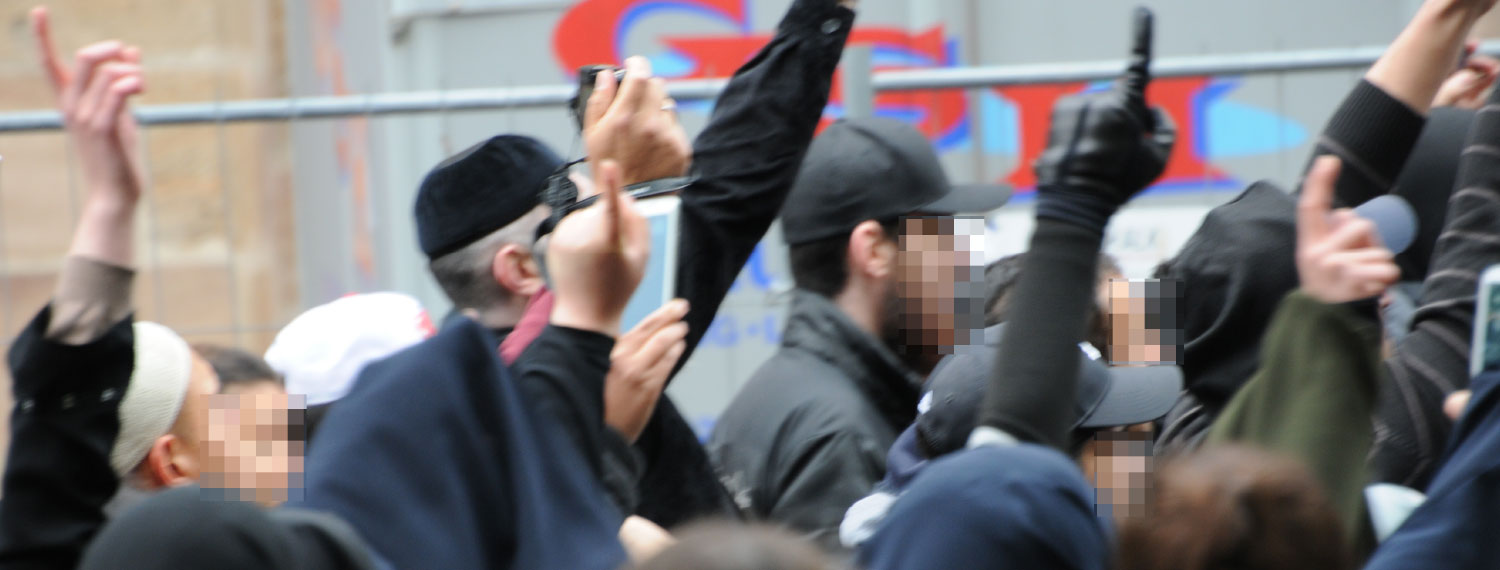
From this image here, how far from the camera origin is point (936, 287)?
339 cm

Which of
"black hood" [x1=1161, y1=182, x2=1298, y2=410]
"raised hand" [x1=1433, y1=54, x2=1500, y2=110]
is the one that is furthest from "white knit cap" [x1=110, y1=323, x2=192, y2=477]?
"raised hand" [x1=1433, y1=54, x2=1500, y2=110]

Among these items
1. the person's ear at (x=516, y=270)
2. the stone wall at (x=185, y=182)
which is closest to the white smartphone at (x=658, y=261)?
the person's ear at (x=516, y=270)

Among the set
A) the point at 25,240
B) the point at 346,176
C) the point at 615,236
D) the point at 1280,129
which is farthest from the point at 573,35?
the point at 615,236

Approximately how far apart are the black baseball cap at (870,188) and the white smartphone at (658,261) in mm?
1040

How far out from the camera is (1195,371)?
274 centimetres

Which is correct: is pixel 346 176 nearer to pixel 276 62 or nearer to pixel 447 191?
pixel 276 62

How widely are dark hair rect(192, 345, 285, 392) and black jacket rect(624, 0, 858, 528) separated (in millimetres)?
622

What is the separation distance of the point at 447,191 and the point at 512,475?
1.23 metres

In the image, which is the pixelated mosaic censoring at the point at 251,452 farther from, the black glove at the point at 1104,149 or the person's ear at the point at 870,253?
the person's ear at the point at 870,253

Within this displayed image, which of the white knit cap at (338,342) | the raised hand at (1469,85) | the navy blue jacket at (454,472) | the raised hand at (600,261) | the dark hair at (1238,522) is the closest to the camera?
the dark hair at (1238,522)

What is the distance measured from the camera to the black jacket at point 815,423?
2.97 m

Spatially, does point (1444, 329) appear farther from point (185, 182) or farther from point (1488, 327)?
point (185, 182)

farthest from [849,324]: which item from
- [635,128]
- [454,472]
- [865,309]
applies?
[454,472]

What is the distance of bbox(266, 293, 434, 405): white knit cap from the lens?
287 centimetres
